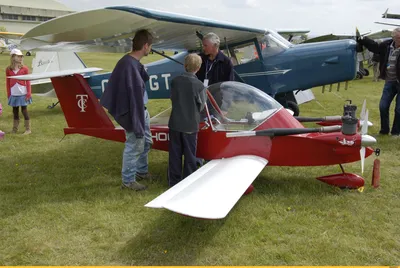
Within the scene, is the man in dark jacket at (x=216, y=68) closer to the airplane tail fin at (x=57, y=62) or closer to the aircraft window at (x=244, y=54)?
the aircraft window at (x=244, y=54)

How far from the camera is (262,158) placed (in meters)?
4.24

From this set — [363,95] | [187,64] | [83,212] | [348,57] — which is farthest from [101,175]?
[363,95]

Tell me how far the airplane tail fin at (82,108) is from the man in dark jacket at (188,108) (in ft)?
4.19

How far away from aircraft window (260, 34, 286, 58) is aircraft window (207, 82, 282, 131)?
2.88 m

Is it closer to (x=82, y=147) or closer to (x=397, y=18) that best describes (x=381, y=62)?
(x=82, y=147)

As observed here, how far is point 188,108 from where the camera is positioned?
167 inches

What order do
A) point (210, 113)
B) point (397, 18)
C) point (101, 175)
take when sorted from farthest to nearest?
1. point (397, 18)
2. point (101, 175)
3. point (210, 113)

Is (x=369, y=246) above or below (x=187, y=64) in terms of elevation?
below

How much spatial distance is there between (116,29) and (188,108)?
1.30m

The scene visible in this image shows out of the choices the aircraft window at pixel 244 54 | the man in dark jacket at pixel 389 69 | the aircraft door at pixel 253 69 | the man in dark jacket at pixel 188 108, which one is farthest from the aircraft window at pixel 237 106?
the man in dark jacket at pixel 389 69

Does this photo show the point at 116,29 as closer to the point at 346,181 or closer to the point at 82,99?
the point at 82,99

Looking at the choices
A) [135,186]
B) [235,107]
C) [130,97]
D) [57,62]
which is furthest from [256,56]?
[57,62]

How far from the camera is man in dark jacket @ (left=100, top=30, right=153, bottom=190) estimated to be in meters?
4.30

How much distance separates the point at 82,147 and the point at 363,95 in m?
10.9
